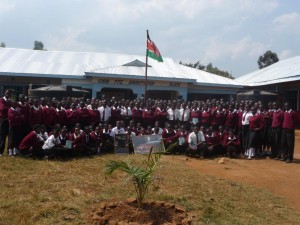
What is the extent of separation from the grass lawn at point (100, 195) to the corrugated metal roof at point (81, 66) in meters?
11.2

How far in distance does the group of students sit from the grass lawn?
119 cm

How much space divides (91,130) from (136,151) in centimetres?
156

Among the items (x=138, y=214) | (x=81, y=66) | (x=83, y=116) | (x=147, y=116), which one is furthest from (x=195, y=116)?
(x=81, y=66)

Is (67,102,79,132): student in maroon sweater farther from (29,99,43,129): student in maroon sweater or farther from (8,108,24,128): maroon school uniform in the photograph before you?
(8,108,24,128): maroon school uniform

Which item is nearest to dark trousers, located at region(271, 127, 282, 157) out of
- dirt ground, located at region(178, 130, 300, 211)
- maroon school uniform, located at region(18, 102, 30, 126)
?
dirt ground, located at region(178, 130, 300, 211)

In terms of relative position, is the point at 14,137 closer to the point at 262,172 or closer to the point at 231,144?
the point at 231,144

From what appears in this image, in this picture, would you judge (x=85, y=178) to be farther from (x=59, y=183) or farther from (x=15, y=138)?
(x=15, y=138)

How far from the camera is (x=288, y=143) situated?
1144cm

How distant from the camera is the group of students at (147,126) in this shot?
417 inches

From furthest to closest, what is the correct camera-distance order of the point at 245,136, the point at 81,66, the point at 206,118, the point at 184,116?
the point at 81,66, the point at 184,116, the point at 206,118, the point at 245,136

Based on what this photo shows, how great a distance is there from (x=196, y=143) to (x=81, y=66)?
12.7 metres

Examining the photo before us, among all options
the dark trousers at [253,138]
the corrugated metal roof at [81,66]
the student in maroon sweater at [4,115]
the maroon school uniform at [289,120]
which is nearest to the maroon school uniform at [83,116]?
the student in maroon sweater at [4,115]

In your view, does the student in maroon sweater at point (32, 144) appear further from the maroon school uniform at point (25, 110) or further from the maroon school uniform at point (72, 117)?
the maroon school uniform at point (72, 117)

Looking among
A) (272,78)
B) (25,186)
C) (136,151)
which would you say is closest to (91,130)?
(136,151)
